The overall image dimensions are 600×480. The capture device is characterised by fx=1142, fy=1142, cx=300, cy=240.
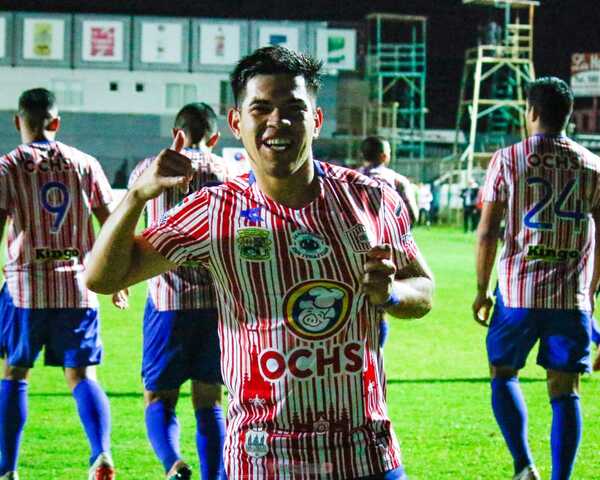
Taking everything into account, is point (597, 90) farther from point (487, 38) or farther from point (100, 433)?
point (100, 433)

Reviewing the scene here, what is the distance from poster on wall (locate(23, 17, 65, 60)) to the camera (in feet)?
194

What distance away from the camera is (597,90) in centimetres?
6194

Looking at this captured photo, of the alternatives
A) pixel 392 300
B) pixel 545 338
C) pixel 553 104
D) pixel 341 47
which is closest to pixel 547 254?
pixel 545 338

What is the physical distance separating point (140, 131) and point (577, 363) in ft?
177

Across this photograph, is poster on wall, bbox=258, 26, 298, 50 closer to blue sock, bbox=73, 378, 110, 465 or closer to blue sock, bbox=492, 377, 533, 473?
blue sock, bbox=73, 378, 110, 465

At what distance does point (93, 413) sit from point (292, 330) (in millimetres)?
3362

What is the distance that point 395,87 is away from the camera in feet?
198

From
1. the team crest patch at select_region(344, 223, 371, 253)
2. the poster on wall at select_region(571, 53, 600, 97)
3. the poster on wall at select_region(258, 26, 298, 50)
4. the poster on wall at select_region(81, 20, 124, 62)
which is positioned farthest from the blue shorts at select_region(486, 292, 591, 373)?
the poster on wall at select_region(571, 53, 600, 97)

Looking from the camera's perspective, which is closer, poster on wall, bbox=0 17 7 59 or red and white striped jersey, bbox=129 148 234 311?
red and white striped jersey, bbox=129 148 234 311

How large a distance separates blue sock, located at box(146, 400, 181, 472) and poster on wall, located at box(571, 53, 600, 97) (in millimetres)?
58838

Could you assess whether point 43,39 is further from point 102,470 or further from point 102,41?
point 102,470

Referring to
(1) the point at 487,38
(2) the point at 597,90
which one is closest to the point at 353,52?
(1) the point at 487,38

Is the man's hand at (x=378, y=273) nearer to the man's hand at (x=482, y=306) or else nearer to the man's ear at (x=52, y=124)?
the man's hand at (x=482, y=306)

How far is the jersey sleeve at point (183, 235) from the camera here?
3.27 metres
